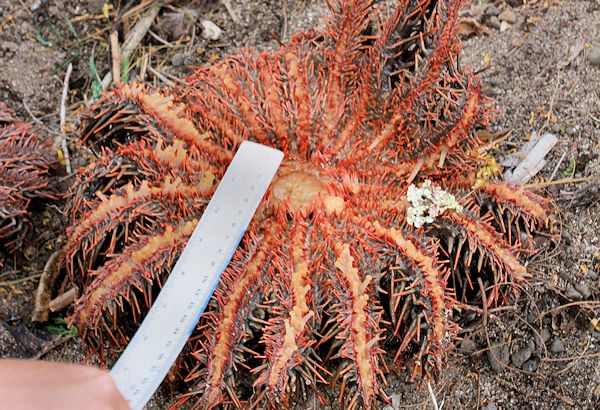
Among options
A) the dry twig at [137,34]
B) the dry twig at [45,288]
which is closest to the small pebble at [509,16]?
the dry twig at [137,34]

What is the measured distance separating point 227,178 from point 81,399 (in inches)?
39.1

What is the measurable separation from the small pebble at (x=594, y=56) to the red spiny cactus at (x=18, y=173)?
8.22 ft

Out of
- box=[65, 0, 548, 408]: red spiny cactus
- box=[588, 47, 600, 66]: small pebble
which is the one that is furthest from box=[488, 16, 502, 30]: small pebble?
box=[65, 0, 548, 408]: red spiny cactus

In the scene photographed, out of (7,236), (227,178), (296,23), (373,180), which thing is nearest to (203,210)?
(227,178)

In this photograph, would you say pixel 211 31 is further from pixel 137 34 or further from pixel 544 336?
pixel 544 336

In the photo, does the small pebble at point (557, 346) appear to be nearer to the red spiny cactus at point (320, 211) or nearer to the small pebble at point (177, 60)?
the red spiny cactus at point (320, 211)

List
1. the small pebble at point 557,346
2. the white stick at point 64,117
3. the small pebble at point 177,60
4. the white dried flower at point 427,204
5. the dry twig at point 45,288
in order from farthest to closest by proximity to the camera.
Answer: the small pebble at point 177,60 → the white stick at point 64,117 → the dry twig at point 45,288 → the small pebble at point 557,346 → the white dried flower at point 427,204

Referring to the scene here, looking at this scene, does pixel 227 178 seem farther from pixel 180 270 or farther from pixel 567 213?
pixel 567 213

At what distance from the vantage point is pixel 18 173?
3.01m

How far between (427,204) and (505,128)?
1.01m

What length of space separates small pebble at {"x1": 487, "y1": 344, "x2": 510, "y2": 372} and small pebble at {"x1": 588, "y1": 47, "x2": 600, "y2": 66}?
1363 mm

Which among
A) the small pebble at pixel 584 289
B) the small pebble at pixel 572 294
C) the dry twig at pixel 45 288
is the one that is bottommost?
the dry twig at pixel 45 288

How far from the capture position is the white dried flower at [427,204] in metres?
2.35

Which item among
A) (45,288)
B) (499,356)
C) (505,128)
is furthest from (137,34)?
(499,356)
